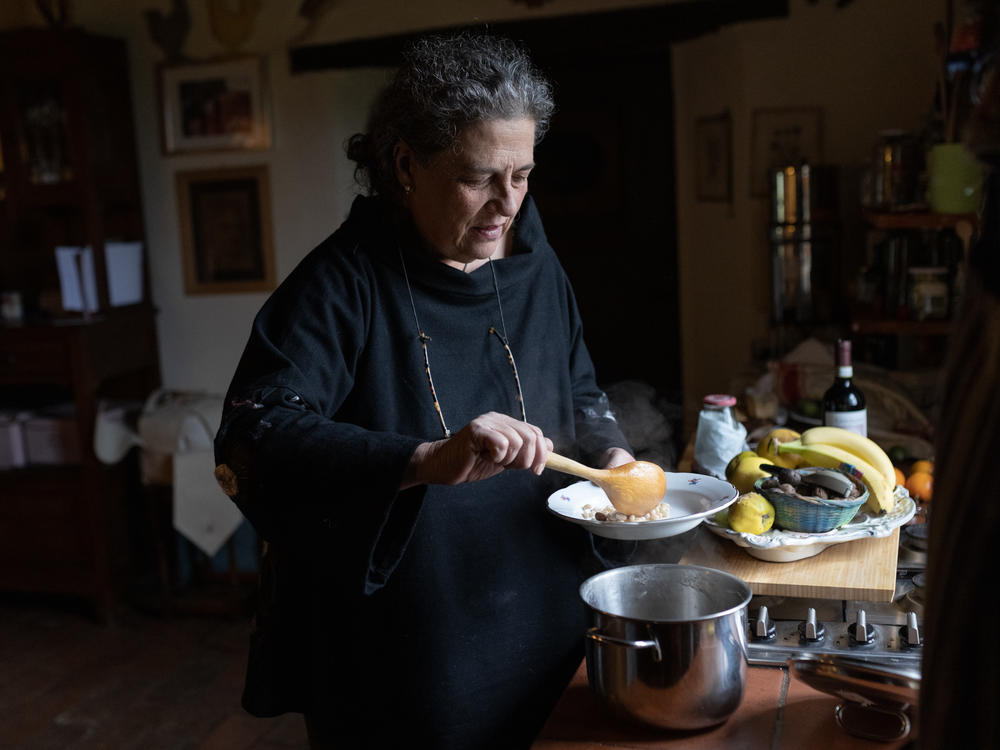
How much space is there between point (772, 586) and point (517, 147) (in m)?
0.77

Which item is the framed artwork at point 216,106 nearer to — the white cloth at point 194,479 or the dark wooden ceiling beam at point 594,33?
the dark wooden ceiling beam at point 594,33

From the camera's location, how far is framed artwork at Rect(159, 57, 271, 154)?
404 cm

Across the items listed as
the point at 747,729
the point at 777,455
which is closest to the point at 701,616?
the point at 747,729

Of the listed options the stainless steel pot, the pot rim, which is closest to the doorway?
the pot rim

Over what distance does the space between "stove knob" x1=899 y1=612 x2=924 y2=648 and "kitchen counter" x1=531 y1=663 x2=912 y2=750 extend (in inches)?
6.6

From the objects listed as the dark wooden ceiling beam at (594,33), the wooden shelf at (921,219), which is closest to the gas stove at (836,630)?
the wooden shelf at (921,219)

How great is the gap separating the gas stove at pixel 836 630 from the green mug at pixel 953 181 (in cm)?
122

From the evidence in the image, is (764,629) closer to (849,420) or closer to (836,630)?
(836,630)

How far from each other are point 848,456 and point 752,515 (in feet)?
0.84

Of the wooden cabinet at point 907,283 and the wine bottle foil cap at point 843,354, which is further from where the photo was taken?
the wooden cabinet at point 907,283

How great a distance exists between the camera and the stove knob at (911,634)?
1.25 meters

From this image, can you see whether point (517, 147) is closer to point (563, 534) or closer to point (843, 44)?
point (563, 534)

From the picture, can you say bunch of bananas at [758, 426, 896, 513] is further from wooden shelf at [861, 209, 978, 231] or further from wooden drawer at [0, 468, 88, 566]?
wooden drawer at [0, 468, 88, 566]

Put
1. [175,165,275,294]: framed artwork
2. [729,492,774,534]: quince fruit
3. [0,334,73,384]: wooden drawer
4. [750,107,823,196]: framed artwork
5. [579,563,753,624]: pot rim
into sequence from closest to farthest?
[579,563,753,624]: pot rim < [729,492,774,534]: quince fruit < [750,107,823,196]: framed artwork < [0,334,73,384]: wooden drawer < [175,165,275,294]: framed artwork
